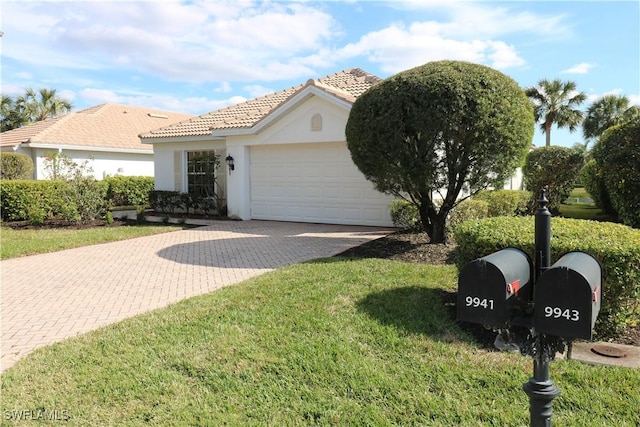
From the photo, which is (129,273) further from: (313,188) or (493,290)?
(313,188)

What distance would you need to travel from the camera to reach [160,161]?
18.4m

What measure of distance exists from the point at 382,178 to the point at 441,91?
6.51 ft

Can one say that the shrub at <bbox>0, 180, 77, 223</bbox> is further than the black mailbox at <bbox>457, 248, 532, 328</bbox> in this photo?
Yes

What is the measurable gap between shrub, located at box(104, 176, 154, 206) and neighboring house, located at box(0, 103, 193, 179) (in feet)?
5.97

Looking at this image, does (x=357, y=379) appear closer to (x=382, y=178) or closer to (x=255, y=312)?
(x=255, y=312)

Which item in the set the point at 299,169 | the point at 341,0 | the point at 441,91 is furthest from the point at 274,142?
the point at 441,91

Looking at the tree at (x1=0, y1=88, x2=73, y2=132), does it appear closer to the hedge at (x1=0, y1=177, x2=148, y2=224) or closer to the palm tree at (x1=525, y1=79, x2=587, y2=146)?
the hedge at (x1=0, y1=177, x2=148, y2=224)

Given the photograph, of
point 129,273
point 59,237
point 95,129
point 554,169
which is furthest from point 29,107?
point 554,169

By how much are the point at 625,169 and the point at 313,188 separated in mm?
8638

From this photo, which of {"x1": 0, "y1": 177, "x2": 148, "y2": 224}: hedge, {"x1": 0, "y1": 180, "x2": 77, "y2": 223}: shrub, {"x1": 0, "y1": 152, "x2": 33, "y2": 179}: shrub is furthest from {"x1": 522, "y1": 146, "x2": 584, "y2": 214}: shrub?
{"x1": 0, "y1": 152, "x2": 33, "y2": 179}: shrub

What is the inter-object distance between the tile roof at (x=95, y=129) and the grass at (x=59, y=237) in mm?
12073

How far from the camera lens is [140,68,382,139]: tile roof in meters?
14.5

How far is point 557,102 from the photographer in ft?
110

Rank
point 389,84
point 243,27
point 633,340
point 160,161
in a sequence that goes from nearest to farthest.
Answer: point 633,340, point 389,84, point 243,27, point 160,161
